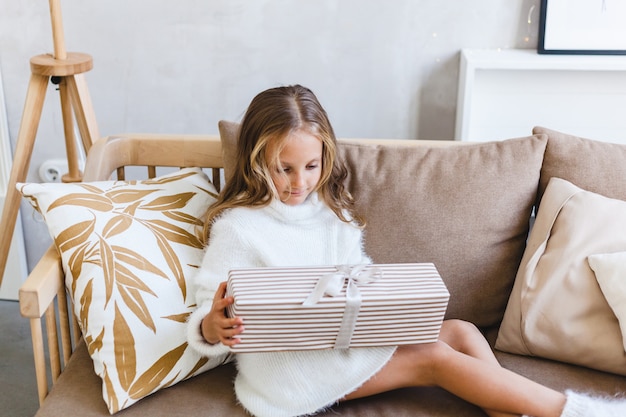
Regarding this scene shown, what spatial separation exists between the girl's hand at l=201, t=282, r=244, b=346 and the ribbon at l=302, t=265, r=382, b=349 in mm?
125

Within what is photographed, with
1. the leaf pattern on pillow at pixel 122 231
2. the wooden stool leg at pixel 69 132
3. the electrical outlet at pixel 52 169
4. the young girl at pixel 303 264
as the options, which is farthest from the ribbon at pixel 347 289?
the electrical outlet at pixel 52 169

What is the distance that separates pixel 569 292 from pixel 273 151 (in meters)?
0.63

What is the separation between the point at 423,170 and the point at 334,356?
45 cm

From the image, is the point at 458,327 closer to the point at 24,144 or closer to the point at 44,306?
the point at 44,306

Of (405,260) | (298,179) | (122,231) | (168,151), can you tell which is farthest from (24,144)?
(405,260)

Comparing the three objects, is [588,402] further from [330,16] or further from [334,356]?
[330,16]

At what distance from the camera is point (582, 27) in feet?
5.92

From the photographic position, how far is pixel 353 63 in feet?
6.31

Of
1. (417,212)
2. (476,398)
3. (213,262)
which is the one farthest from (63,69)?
(476,398)

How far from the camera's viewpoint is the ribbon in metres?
1.16

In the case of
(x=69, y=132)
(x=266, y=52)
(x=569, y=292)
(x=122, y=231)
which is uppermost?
(x=266, y=52)

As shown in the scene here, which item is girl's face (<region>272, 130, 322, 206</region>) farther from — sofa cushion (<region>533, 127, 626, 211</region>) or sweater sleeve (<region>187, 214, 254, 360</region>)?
sofa cushion (<region>533, 127, 626, 211</region>)

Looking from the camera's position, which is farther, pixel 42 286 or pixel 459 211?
pixel 459 211

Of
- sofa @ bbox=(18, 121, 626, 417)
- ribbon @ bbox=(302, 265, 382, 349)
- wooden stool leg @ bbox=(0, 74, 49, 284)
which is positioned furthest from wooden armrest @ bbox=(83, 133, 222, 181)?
ribbon @ bbox=(302, 265, 382, 349)
